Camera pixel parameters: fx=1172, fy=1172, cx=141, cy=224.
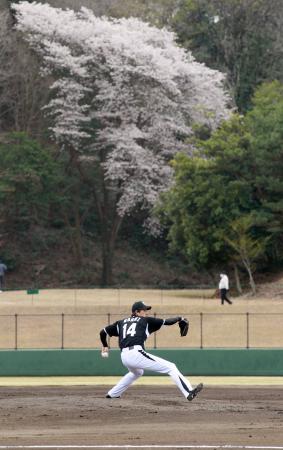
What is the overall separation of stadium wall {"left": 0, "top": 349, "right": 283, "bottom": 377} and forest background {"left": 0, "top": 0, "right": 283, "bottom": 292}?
74.0ft

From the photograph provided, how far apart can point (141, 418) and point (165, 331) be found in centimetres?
2585

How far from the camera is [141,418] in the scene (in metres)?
18.4

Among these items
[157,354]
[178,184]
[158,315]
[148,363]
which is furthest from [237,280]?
[148,363]

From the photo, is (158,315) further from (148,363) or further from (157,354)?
(148,363)

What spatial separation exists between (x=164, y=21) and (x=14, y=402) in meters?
58.5

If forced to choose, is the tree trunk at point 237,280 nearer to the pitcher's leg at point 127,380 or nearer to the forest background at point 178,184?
the forest background at point 178,184

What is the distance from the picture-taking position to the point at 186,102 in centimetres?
6494

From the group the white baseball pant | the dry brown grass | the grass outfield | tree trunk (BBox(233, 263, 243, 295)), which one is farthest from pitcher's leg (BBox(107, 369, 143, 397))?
tree trunk (BBox(233, 263, 243, 295))

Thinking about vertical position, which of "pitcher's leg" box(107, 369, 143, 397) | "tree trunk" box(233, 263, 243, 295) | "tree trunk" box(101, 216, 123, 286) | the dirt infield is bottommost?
the dirt infield

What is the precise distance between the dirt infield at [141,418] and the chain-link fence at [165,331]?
17.1 meters

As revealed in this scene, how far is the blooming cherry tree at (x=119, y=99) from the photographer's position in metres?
62.9

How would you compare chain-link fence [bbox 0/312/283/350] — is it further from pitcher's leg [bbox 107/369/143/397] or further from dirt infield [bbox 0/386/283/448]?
pitcher's leg [bbox 107/369/143/397]

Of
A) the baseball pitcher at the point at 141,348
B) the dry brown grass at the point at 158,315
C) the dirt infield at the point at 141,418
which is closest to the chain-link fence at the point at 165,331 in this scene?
the dry brown grass at the point at 158,315

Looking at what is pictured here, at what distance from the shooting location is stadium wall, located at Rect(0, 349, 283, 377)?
1216 inches
